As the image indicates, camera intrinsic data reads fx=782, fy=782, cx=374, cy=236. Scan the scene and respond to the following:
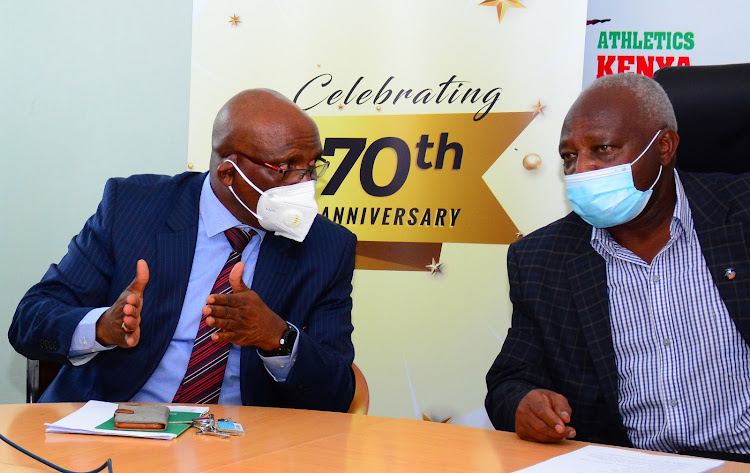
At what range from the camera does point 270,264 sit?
2.26 metres

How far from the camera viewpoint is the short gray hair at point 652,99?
2070mm

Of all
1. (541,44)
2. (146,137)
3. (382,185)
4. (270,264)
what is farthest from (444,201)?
(146,137)

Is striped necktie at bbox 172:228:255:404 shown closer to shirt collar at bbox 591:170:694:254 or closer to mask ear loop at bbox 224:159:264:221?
mask ear loop at bbox 224:159:264:221

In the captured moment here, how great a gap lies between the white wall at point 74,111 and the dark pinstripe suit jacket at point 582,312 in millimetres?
2470

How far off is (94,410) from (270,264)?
709mm

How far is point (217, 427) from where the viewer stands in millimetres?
1557

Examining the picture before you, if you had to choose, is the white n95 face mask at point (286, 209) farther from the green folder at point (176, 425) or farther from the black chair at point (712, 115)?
the black chair at point (712, 115)

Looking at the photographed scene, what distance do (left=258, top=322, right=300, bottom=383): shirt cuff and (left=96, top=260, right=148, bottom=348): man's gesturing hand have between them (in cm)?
34

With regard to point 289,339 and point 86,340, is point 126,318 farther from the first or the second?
point 289,339

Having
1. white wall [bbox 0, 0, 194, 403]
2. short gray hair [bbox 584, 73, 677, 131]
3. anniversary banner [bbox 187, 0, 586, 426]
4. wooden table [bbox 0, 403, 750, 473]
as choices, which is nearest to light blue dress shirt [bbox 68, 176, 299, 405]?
wooden table [bbox 0, 403, 750, 473]

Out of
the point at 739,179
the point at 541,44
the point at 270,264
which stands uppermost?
the point at 541,44

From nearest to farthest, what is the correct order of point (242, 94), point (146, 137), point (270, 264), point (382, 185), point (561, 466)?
1. point (561, 466)
2. point (270, 264)
3. point (242, 94)
4. point (382, 185)
5. point (146, 137)

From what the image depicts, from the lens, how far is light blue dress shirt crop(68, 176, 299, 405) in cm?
200

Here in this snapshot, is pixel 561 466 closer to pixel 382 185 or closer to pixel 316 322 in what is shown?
pixel 316 322
